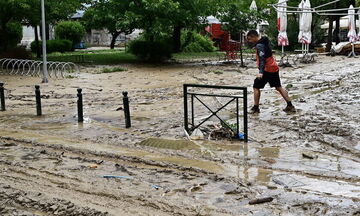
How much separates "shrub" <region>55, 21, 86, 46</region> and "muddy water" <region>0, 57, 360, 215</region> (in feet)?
100

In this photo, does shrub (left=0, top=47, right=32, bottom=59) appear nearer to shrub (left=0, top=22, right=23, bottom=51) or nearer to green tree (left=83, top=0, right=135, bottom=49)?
shrub (left=0, top=22, right=23, bottom=51)

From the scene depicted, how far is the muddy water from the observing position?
18.6 ft

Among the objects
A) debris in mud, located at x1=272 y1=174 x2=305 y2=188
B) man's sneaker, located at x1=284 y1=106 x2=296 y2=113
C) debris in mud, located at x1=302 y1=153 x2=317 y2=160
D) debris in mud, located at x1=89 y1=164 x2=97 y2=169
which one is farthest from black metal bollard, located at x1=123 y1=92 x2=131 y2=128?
debris in mud, located at x1=272 y1=174 x2=305 y2=188

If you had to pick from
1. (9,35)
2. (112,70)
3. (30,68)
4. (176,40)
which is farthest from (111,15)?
(176,40)

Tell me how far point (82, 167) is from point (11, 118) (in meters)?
5.50

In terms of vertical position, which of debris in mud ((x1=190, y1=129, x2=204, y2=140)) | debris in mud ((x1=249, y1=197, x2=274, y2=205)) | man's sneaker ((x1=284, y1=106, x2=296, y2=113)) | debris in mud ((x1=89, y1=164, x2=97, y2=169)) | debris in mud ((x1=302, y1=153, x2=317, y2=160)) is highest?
man's sneaker ((x1=284, y1=106, x2=296, y2=113))

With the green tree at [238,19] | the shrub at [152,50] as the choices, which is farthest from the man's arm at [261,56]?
the shrub at [152,50]

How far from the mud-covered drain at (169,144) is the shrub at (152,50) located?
803 inches

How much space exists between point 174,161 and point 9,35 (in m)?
24.9

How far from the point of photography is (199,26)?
29.5 m

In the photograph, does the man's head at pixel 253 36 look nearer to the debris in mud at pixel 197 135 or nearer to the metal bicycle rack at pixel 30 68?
the debris in mud at pixel 197 135

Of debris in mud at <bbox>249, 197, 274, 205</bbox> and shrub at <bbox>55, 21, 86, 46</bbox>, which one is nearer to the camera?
debris in mud at <bbox>249, 197, 274, 205</bbox>

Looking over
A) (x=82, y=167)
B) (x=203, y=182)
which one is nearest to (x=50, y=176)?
(x=82, y=167)

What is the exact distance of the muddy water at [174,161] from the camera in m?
5.66
